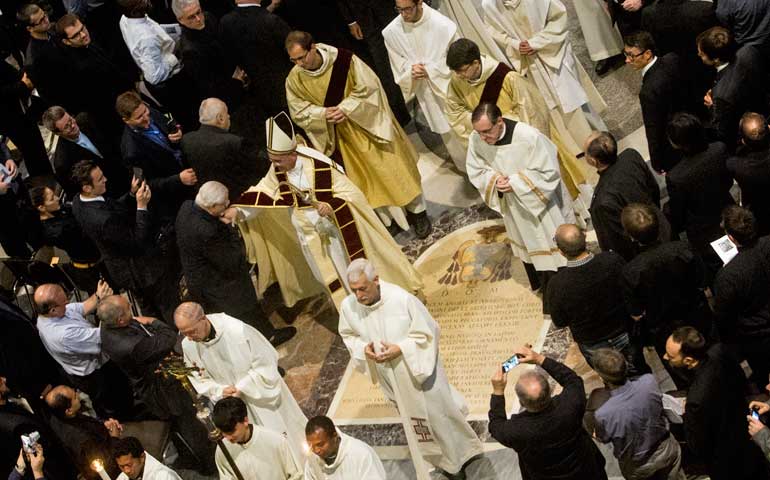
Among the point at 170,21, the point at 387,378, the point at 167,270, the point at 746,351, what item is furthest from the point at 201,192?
the point at 746,351

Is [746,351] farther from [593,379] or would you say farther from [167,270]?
[167,270]

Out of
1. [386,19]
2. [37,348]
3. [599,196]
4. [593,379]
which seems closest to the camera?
[599,196]

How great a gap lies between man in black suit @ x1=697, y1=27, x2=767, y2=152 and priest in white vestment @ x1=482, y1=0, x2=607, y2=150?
5.24 ft

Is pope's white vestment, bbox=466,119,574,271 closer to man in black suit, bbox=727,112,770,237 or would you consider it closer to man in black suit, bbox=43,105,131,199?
man in black suit, bbox=727,112,770,237

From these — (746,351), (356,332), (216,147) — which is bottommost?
(746,351)

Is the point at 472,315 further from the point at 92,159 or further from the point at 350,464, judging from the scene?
the point at 92,159

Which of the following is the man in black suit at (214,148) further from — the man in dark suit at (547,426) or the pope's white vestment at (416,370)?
the man in dark suit at (547,426)

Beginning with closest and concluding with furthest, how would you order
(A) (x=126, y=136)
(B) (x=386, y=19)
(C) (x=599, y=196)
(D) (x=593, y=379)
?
(C) (x=599, y=196) → (D) (x=593, y=379) → (A) (x=126, y=136) → (B) (x=386, y=19)

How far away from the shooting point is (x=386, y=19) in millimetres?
11273

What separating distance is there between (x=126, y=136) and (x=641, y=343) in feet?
15.1

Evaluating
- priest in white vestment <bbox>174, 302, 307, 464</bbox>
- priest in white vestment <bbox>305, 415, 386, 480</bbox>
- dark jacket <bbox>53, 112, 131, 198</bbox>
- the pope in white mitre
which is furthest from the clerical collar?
dark jacket <bbox>53, 112, 131, 198</bbox>

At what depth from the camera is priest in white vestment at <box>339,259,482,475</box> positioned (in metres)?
7.95

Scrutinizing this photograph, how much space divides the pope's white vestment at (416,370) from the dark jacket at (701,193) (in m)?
1.85

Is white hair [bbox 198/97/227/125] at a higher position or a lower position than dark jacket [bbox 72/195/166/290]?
higher
